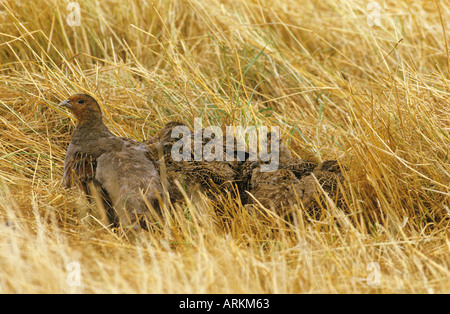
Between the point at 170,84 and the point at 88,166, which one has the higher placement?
the point at 170,84

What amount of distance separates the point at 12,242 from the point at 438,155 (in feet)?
7.19

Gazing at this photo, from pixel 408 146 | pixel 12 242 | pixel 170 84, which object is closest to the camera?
pixel 12 242

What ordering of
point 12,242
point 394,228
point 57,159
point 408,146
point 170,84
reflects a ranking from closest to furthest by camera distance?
point 12,242
point 394,228
point 408,146
point 57,159
point 170,84

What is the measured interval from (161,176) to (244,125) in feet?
2.79

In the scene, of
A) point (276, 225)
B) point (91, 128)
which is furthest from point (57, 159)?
point (276, 225)

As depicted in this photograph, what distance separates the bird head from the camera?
3.12m

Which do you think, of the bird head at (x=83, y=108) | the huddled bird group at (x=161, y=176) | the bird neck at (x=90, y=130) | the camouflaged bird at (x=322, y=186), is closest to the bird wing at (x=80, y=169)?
the huddled bird group at (x=161, y=176)

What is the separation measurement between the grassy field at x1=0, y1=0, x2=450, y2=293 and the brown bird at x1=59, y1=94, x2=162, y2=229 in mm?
114

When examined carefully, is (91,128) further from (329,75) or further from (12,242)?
(329,75)

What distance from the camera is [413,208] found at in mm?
2717

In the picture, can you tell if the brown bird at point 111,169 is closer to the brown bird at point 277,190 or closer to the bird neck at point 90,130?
the bird neck at point 90,130

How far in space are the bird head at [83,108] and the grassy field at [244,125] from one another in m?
0.44

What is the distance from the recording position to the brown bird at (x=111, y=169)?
2.80 m

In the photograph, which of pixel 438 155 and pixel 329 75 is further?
pixel 329 75
